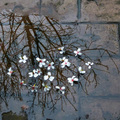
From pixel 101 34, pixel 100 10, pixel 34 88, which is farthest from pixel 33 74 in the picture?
pixel 100 10

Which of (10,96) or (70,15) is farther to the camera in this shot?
(70,15)

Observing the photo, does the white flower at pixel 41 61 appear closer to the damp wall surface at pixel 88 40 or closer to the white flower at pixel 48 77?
the white flower at pixel 48 77

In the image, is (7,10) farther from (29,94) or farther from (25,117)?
(25,117)

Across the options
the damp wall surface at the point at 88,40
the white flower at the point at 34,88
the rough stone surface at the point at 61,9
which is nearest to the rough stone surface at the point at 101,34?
the damp wall surface at the point at 88,40

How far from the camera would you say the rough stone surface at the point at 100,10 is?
265 centimetres

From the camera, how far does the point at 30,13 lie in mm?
2703

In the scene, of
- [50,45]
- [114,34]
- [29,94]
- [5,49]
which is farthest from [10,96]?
[114,34]

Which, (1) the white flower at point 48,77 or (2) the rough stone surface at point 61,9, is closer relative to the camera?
(1) the white flower at point 48,77

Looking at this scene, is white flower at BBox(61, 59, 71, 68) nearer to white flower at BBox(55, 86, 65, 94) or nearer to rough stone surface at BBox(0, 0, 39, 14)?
white flower at BBox(55, 86, 65, 94)

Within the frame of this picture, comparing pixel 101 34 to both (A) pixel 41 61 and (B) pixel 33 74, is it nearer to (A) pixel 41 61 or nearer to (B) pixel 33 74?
(A) pixel 41 61

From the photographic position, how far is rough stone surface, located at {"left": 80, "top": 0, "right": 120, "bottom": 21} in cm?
265

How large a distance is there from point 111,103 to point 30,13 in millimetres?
1720

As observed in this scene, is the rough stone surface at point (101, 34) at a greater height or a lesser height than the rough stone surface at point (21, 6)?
lesser

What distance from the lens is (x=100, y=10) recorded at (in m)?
2.70
